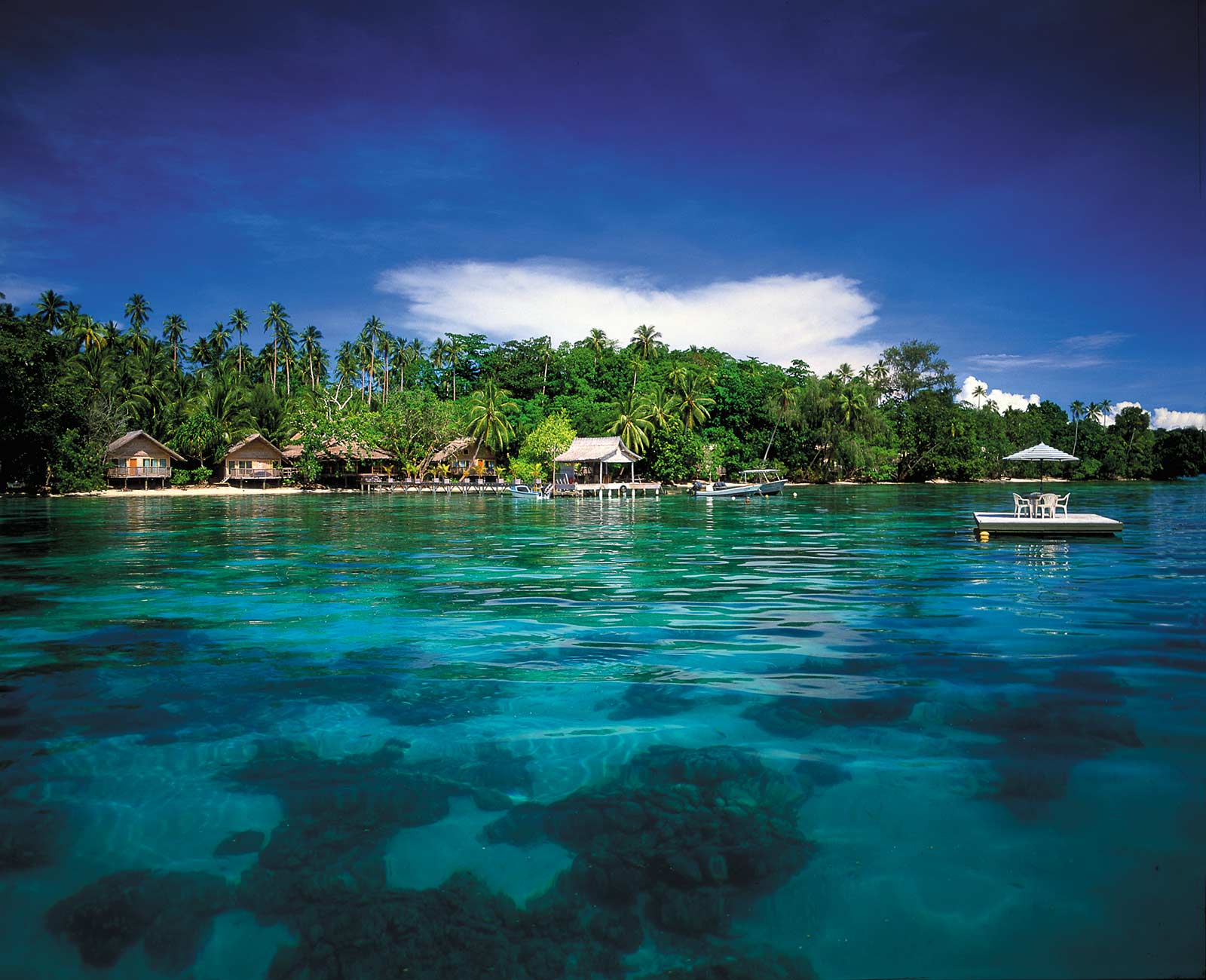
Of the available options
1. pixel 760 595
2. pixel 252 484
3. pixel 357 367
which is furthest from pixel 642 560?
pixel 357 367

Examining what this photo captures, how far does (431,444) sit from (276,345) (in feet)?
117

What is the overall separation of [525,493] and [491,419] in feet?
43.6

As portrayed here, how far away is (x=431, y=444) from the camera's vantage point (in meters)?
58.4

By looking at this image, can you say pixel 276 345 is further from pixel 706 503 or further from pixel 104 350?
pixel 706 503

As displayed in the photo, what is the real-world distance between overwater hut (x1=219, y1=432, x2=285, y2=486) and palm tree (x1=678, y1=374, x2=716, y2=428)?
3335 centimetres

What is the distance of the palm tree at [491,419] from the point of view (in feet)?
196

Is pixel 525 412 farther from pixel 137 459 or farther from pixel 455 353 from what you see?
pixel 137 459

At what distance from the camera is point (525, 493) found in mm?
48531

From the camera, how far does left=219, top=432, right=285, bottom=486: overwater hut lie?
60562 millimetres

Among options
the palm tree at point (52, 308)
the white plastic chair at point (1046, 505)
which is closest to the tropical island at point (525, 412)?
the palm tree at point (52, 308)

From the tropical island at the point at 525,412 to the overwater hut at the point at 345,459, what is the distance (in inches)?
10.6

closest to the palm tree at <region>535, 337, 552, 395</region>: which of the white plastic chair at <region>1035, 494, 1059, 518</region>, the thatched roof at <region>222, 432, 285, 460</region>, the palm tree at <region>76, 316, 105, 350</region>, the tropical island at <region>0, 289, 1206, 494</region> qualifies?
the tropical island at <region>0, 289, 1206, 494</region>

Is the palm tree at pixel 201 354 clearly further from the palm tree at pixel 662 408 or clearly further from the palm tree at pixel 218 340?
the palm tree at pixel 662 408

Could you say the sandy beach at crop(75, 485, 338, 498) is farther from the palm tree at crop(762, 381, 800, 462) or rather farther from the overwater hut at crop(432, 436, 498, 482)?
the palm tree at crop(762, 381, 800, 462)
